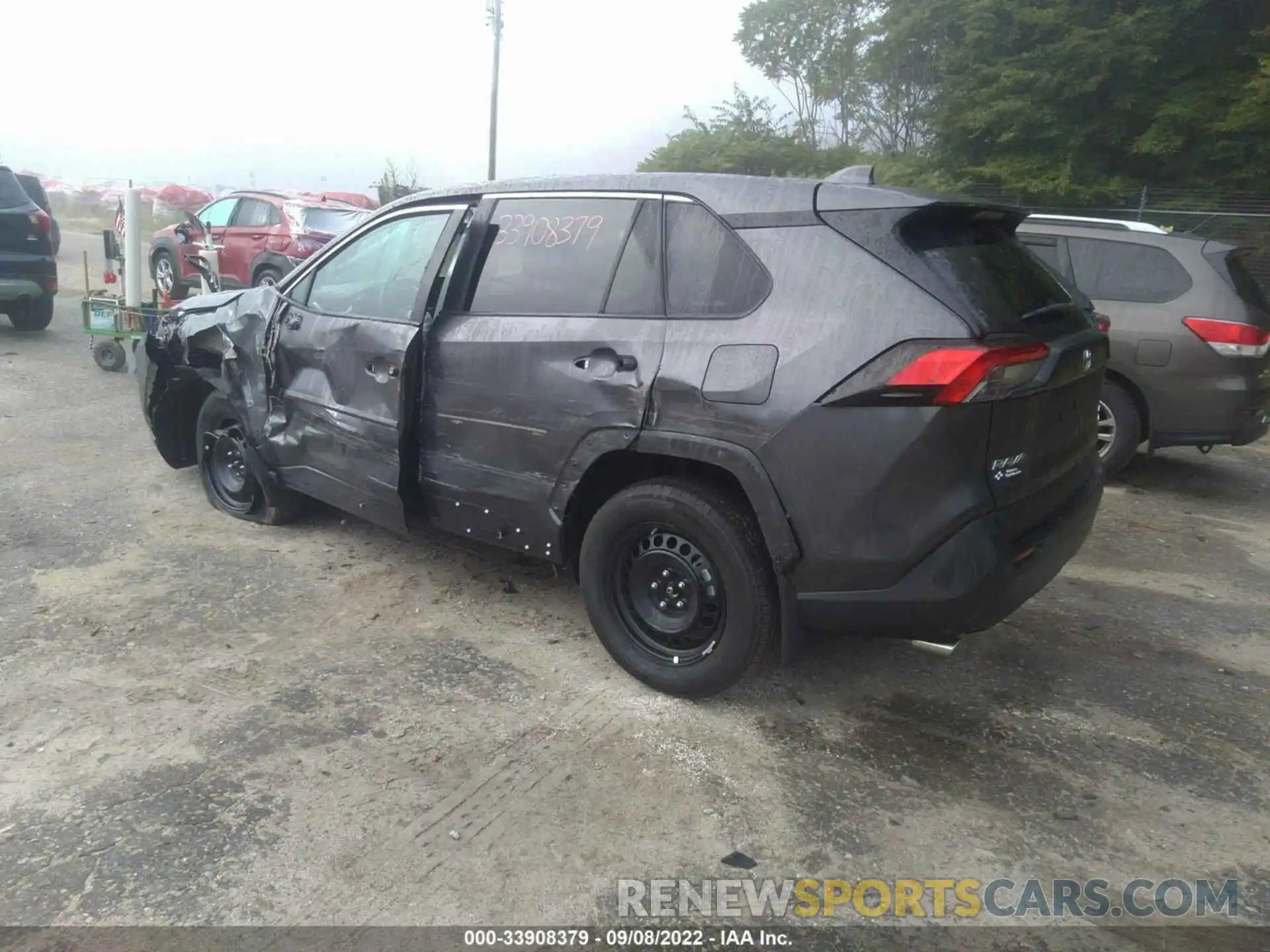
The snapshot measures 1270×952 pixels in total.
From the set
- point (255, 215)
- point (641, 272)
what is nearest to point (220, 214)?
point (255, 215)

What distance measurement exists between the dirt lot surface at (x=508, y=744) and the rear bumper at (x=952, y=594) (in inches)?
20.2

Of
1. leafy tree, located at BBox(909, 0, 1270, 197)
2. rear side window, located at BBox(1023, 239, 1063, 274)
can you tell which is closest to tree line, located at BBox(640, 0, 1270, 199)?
leafy tree, located at BBox(909, 0, 1270, 197)

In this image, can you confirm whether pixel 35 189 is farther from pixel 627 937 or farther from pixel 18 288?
pixel 627 937

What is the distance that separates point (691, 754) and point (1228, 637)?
2694 millimetres

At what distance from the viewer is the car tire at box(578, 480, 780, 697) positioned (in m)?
3.11

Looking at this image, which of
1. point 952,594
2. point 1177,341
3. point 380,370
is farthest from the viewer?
point 1177,341

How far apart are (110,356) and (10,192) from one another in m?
2.50

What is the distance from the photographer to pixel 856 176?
10.9 ft

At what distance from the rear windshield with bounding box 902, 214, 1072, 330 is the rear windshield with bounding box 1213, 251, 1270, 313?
3507 mm

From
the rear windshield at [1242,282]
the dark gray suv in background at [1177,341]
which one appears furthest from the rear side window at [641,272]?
the rear windshield at [1242,282]

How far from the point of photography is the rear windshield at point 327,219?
12.8 metres

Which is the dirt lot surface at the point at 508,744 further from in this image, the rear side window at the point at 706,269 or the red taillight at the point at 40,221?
the red taillight at the point at 40,221

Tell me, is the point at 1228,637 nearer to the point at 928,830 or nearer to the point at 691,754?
the point at 928,830

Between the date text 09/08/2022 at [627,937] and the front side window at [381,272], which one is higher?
the front side window at [381,272]
